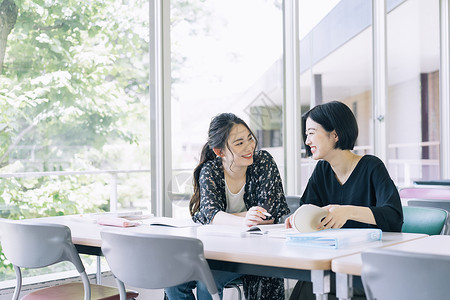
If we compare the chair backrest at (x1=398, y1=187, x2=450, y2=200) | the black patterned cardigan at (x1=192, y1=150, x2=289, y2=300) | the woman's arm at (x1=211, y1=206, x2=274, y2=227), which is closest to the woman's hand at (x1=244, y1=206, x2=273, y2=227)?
the woman's arm at (x1=211, y1=206, x2=274, y2=227)

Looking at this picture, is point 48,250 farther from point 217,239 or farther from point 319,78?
point 319,78

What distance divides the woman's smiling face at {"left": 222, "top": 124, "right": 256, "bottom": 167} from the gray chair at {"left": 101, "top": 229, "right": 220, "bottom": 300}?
965 mm

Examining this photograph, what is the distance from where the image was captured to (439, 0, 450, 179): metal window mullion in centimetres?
581

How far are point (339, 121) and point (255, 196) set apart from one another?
0.61m

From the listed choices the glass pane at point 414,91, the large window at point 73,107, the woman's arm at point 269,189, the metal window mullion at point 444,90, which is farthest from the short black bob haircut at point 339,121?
the metal window mullion at point 444,90

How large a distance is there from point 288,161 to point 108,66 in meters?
1.56

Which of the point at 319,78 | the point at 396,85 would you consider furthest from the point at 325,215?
the point at 396,85

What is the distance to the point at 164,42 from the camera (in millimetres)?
3301

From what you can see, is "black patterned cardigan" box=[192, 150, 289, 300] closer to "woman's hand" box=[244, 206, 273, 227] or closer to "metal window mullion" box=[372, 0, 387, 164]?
"woman's hand" box=[244, 206, 273, 227]

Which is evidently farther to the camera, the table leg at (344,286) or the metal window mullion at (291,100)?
the metal window mullion at (291,100)

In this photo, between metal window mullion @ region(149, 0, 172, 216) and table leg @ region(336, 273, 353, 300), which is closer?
table leg @ region(336, 273, 353, 300)

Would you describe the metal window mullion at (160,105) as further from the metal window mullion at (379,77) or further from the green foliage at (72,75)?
the metal window mullion at (379,77)

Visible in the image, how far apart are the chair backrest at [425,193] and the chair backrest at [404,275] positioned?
8.30 feet

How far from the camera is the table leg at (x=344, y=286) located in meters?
1.37
